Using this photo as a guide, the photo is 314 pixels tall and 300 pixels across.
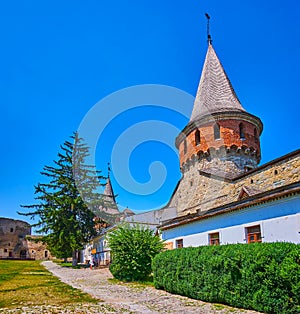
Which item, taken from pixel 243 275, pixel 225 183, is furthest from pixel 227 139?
pixel 243 275

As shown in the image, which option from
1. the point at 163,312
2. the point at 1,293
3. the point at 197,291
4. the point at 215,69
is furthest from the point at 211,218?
the point at 215,69

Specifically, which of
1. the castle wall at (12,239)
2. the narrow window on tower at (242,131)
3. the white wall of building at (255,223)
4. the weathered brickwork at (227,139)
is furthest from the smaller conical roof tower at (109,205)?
the white wall of building at (255,223)

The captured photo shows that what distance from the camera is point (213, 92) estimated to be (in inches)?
987

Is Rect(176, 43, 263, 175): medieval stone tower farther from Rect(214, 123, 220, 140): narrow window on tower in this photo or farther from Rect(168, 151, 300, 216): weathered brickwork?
Rect(168, 151, 300, 216): weathered brickwork

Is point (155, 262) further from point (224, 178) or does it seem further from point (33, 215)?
point (33, 215)

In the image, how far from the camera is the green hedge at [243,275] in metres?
7.50

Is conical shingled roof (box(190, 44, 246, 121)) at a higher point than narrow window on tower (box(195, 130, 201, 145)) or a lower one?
higher

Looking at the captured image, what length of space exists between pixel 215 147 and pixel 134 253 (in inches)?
367

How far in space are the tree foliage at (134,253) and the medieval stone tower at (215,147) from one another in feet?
14.6

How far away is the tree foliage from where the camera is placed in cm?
1767

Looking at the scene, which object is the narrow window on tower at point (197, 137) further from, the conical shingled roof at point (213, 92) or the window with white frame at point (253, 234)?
the window with white frame at point (253, 234)

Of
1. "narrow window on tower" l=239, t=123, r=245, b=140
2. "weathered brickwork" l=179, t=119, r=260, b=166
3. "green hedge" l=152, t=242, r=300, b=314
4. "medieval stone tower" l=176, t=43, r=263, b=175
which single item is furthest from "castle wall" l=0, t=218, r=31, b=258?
"green hedge" l=152, t=242, r=300, b=314

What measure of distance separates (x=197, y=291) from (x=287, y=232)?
3.70 m

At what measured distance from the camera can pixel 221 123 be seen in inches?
884
